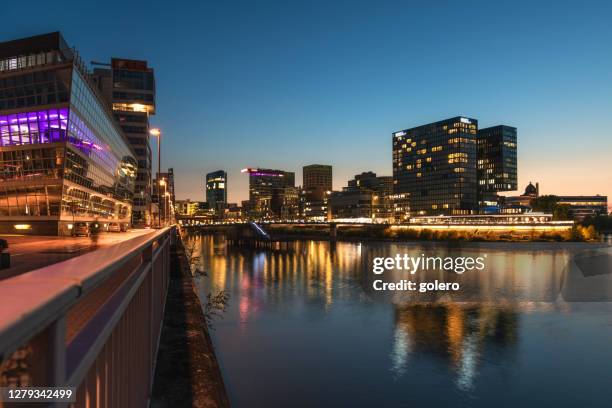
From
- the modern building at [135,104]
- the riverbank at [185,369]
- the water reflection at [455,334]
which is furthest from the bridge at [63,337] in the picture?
the modern building at [135,104]

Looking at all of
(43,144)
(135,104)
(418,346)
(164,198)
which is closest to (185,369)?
(418,346)

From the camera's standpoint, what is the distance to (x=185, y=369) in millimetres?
9727

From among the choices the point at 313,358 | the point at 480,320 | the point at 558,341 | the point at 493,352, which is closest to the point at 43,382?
the point at 313,358

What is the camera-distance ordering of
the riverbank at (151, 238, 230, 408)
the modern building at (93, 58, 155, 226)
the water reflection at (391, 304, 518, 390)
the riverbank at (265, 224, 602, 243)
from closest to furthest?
the riverbank at (151, 238, 230, 408)
the water reflection at (391, 304, 518, 390)
the riverbank at (265, 224, 602, 243)
the modern building at (93, 58, 155, 226)

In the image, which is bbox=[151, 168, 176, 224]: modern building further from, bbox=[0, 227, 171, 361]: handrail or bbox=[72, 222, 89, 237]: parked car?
bbox=[0, 227, 171, 361]: handrail

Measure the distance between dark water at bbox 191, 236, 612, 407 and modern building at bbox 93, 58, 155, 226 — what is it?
342ft

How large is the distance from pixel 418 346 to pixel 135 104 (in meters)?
140

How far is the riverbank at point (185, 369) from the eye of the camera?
8312 mm

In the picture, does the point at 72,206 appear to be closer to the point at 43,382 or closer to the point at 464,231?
the point at 43,382

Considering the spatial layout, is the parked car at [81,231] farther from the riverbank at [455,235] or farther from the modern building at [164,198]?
the riverbank at [455,235]

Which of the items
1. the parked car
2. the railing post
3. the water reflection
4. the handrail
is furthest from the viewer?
the parked car

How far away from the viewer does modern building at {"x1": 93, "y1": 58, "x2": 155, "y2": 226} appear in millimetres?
139750

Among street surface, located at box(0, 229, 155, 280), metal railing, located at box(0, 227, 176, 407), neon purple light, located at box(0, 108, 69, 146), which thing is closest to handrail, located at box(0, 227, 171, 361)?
metal railing, located at box(0, 227, 176, 407)

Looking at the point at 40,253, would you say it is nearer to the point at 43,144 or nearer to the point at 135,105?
the point at 43,144
